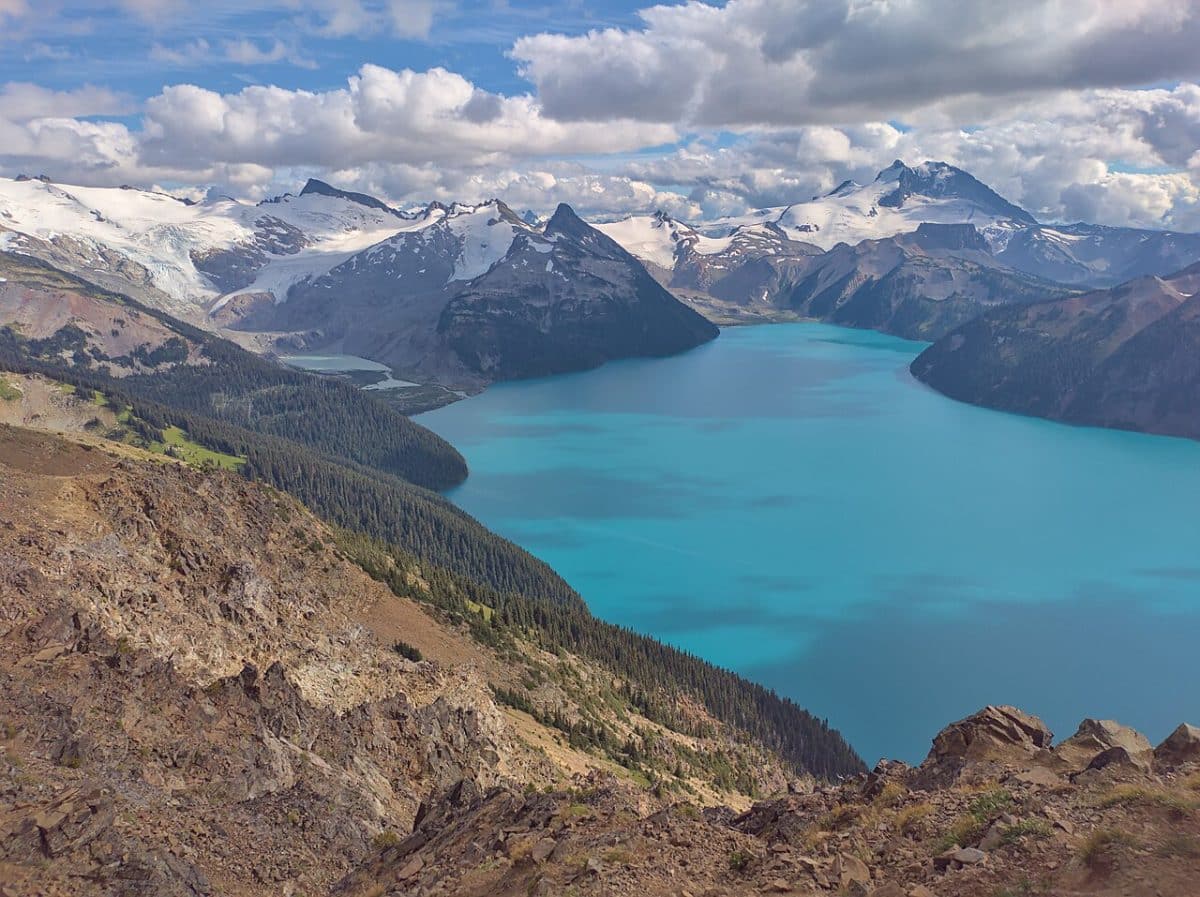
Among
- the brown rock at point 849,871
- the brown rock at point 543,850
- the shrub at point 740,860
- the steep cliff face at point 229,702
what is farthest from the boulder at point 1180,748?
the brown rock at point 543,850

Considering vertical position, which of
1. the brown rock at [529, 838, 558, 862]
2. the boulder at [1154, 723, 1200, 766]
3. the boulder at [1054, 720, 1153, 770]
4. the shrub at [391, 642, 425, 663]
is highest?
the boulder at [1154, 723, 1200, 766]

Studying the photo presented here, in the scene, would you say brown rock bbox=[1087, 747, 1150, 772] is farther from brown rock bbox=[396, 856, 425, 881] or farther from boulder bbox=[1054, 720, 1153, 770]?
brown rock bbox=[396, 856, 425, 881]

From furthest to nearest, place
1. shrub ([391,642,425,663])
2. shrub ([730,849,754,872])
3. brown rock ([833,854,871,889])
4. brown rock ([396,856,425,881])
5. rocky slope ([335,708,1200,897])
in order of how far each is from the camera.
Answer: shrub ([391,642,425,663]) → brown rock ([396,856,425,881]) → shrub ([730,849,754,872]) → brown rock ([833,854,871,889]) → rocky slope ([335,708,1200,897])

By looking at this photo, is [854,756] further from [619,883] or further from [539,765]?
[619,883]

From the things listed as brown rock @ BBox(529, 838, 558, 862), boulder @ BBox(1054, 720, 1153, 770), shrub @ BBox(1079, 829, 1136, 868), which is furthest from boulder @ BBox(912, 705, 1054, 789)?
brown rock @ BBox(529, 838, 558, 862)

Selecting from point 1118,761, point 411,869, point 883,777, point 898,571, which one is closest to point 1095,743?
point 1118,761

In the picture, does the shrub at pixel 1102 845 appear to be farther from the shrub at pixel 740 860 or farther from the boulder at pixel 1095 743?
the boulder at pixel 1095 743
